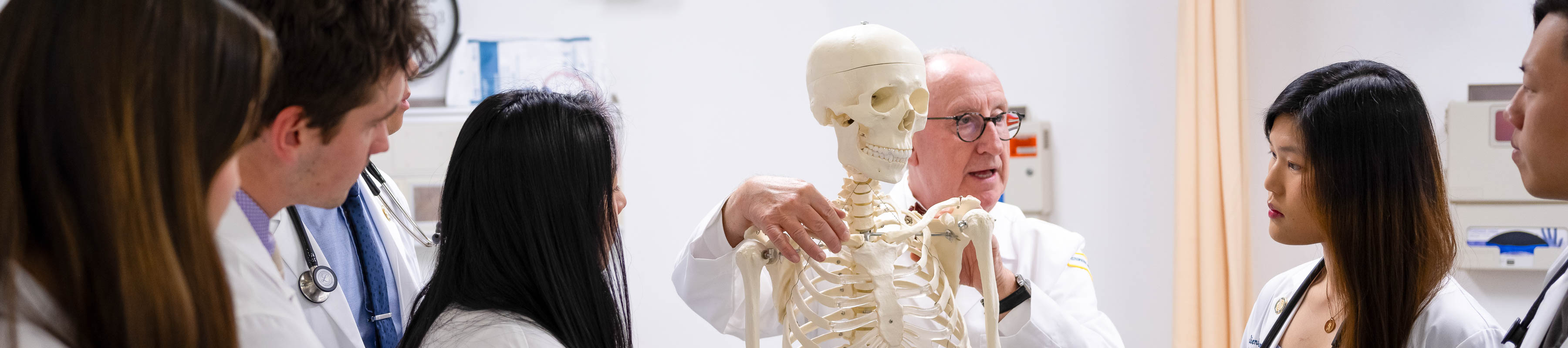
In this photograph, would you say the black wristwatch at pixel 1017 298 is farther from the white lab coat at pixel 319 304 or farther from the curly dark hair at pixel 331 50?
the curly dark hair at pixel 331 50

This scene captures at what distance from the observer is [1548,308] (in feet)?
3.46

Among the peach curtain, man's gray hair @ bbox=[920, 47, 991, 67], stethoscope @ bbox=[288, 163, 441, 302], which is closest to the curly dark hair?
stethoscope @ bbox=[288, 163, 441, 302]

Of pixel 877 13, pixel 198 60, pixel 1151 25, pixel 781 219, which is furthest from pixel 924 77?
pixel 1151 25

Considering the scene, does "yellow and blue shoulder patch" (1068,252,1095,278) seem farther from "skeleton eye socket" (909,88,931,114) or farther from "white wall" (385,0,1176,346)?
"white wall" (385,0,1176,346)

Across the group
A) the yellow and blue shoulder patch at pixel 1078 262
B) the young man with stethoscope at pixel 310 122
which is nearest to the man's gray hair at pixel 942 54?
the yellow and blue shoulder patch at pixel 1078 262

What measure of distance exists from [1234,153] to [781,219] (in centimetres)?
168

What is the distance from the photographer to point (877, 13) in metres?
2.67

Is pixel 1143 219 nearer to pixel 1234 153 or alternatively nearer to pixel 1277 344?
pixel 1234 153

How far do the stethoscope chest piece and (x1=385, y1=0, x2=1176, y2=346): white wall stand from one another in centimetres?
134

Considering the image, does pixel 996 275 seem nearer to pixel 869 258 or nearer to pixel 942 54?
pixel 869 258

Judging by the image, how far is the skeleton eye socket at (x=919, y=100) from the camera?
4.20ft

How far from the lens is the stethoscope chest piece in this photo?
1.25 meters

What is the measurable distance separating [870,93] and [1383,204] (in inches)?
31.7

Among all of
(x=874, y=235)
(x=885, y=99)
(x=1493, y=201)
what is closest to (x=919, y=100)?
(x=885, y=99)
